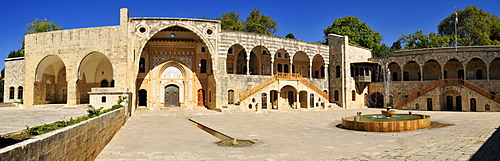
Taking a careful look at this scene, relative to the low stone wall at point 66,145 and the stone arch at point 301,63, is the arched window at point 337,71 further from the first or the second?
the low stone wall at point 66,145

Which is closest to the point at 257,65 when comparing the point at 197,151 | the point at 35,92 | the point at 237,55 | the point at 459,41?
the point at 237,55

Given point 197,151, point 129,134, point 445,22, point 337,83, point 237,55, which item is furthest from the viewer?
point 445,22

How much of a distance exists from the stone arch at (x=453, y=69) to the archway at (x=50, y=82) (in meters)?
36.0

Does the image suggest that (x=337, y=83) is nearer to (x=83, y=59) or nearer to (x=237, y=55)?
(x=237, y=55)

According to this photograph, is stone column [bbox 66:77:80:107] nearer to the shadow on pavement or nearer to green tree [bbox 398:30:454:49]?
the shadow on pavement

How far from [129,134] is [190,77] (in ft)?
51.0

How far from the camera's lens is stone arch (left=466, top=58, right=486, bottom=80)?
29.5 m

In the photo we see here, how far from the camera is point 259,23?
44.3 metres

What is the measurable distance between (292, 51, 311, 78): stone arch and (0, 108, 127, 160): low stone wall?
25667mm

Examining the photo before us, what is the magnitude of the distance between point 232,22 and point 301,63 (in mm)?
13172

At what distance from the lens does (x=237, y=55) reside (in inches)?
1160

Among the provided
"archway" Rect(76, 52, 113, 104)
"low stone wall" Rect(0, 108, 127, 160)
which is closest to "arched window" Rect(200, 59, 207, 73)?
"archway" Rect(76, 52, 113, 104)

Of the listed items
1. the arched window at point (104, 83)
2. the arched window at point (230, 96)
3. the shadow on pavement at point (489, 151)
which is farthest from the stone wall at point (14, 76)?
the shadow on pavement at point (489, 151)

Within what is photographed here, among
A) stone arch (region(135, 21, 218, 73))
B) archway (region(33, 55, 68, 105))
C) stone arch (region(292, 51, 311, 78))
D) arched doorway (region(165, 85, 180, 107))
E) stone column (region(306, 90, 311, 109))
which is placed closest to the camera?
stone arch (region(135, 21, 218, 73))
